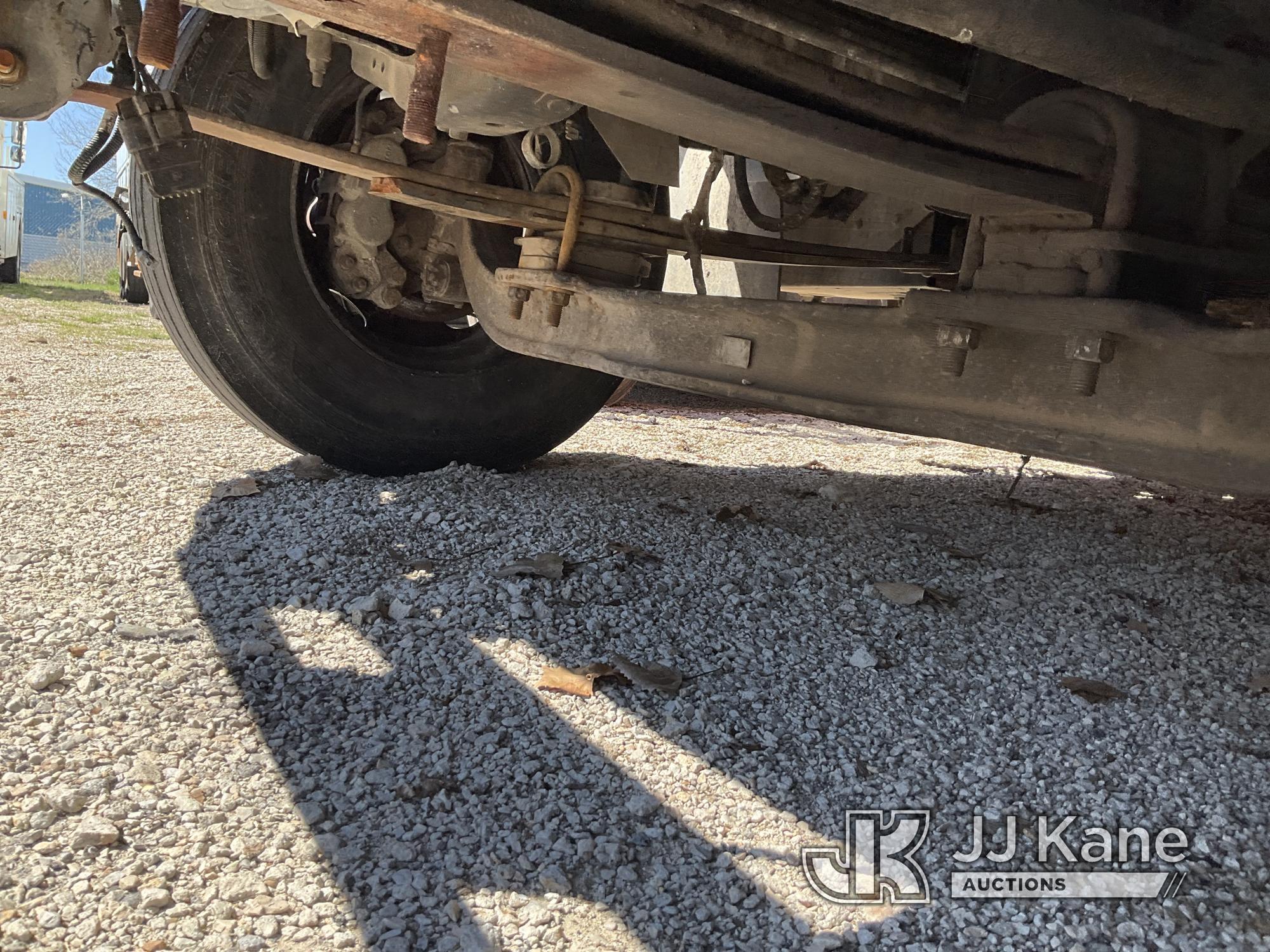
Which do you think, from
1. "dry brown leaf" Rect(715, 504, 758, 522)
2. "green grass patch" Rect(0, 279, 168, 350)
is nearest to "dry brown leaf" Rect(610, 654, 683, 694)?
"dry brown leaf" Rect(715, 504, 758, 522)

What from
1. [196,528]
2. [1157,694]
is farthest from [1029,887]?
[196,528]

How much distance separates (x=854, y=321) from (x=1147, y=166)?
0.57 metres

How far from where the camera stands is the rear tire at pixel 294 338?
2.55m

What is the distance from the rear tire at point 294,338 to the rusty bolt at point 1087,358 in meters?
1.75

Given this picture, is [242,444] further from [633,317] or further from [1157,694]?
[1157,694]

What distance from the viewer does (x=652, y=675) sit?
1792 millimetres

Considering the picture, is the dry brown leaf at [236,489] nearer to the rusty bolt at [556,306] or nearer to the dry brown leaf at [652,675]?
the rusty bolt at [556,306]

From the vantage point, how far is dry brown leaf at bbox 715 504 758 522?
2648mm

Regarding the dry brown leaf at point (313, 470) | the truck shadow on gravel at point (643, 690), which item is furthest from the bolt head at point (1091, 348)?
the dry brown leaf at point (313, 470)

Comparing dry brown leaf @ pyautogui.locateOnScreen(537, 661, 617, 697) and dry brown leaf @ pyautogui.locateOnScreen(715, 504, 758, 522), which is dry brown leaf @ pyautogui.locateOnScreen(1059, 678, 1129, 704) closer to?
dry brown leaf @ pyautogui.locateOnScreen(537, 661, 617, 697)

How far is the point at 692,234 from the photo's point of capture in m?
2.42

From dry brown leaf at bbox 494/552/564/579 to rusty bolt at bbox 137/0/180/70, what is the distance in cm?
123

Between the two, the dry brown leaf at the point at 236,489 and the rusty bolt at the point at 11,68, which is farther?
the dry brown leaf at the point at 236,489

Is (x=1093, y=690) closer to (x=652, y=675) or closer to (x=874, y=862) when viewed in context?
(x=874, y=862)
